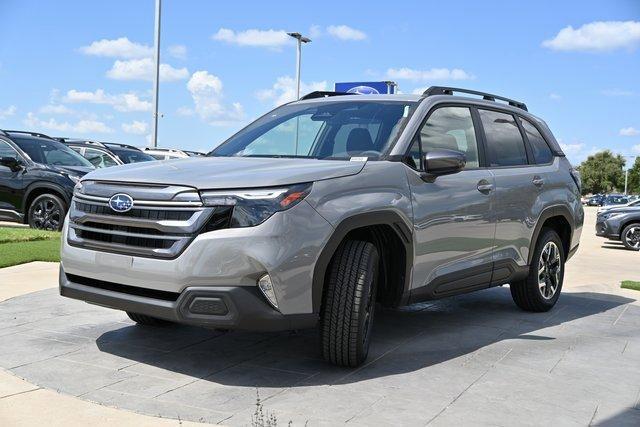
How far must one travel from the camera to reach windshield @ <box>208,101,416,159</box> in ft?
16.1

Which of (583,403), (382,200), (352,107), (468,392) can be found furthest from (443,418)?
(352,107)

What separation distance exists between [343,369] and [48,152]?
10.1 metres

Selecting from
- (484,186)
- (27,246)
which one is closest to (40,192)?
(27,246)

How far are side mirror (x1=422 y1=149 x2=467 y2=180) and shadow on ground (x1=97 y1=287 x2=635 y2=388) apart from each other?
126 cm

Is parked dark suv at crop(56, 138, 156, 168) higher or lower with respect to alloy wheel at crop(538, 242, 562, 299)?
higher

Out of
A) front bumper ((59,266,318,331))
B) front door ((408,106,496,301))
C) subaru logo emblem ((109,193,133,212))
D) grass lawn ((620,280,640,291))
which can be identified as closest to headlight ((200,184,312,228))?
front bumper ((59,266,318,331))

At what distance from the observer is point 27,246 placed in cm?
954

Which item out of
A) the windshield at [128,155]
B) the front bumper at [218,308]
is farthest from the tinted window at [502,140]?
the windshield at [128,155]

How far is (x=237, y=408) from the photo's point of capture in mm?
3686

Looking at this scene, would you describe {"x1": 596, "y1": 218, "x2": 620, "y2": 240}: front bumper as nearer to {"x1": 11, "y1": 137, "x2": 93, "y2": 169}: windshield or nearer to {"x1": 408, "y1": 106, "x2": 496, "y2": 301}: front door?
{"x1": 11, "y1": 137, "x2": 93, "y2": 169}: windshield

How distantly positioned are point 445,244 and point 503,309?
2147 mm

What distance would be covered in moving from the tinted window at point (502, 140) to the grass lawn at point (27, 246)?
543 centimetres

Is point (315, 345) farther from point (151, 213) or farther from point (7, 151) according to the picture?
point (7, 151)

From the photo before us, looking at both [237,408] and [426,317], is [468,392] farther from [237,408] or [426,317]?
[426,317]
